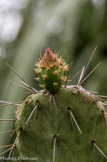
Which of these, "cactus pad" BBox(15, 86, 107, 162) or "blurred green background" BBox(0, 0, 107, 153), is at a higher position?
"blurred green background" BBox(0, 0, 107, 153)

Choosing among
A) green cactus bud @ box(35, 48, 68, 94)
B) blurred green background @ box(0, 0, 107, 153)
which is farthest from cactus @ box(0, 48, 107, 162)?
blurred green background @ box(0, 0, 107, 153)

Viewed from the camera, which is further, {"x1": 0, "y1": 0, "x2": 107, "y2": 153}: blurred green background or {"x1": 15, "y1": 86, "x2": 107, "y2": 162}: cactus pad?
{"x1": 0, "y1": 0, "x2": 107, "y2": 153}: blurred green background

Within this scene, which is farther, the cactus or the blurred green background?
the blurred green background

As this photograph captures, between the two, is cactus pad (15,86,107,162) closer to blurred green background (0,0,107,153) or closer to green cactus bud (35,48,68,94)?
green cactus bud (35,48,68,94)

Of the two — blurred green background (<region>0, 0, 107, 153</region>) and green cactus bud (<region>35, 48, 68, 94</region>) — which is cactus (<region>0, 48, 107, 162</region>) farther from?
blurred green background (<region>0, 0, 107, 153</region>)

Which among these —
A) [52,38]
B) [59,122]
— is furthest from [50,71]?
[52,38]

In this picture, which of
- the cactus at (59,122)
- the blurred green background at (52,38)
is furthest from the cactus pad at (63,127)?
the blurred green background at (52,38)

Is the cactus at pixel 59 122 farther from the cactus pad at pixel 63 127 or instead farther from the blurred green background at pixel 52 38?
the blurred green background at pixel 52 38

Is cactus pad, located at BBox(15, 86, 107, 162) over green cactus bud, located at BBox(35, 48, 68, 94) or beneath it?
beneath
